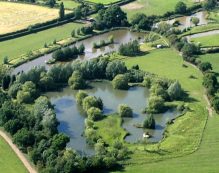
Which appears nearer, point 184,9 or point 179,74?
point 179,74

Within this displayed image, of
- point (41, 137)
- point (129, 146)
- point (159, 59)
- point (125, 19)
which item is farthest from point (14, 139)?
point (125, 19)

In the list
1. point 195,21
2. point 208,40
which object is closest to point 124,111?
point 208,40

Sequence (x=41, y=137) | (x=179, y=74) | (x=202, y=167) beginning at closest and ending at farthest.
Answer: (x=202, y=167)
(x=41, y=137)
(x=179, y=74)

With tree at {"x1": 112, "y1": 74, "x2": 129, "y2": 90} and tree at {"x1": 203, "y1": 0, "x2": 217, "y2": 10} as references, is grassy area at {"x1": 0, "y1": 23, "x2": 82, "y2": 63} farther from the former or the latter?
tree at {"x1": 203, "y1": 0, "x2": 217, "y2": 10}

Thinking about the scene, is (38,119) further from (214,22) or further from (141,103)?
(214,22)

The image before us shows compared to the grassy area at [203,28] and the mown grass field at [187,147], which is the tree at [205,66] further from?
the grassy area at [203,28]

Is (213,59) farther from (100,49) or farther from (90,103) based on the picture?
Answer: (90,103)
